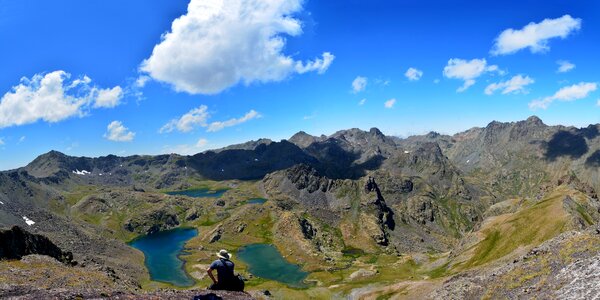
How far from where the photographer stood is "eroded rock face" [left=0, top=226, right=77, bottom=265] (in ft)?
336

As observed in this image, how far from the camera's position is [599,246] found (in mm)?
47000

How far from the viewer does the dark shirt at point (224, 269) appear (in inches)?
1265

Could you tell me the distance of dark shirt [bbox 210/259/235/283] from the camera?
32125 mm

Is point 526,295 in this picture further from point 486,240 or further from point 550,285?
point 486,240

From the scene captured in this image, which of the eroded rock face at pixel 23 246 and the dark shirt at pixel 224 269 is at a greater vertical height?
the dark shirt at pixel 224 269

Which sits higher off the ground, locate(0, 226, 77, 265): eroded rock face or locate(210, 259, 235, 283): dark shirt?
locate(210, 259, 235, 283): dark shirt

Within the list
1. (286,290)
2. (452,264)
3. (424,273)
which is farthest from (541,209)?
(286,290)

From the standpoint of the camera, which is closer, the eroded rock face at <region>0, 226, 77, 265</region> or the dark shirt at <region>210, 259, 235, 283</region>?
the dark shirt at <region>210, 259, 235, 283</region>

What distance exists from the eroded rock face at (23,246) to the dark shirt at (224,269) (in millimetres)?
92125

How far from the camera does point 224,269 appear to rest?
32.9m

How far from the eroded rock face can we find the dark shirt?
92.1m

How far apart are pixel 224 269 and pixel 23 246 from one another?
108 meters

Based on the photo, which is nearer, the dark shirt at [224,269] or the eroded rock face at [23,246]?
the dark shirt at [224,269]

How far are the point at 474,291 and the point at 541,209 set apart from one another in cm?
14022
